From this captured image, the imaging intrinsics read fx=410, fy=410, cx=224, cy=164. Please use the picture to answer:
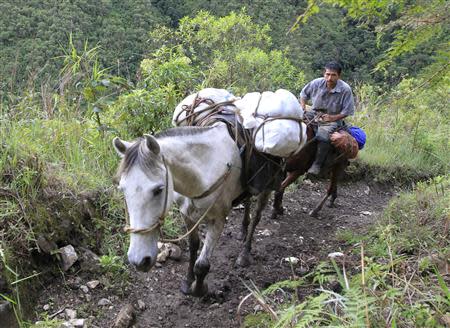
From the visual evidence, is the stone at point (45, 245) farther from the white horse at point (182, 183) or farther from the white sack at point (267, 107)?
the white sack at point (267, 107)

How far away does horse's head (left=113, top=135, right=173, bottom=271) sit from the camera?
8.01 feet

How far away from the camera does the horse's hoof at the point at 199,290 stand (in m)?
3.38

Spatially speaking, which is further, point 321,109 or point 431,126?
Result: point 431,126

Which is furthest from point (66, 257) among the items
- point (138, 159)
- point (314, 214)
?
point (314, 214)

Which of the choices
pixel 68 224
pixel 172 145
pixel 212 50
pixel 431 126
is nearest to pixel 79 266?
pixel 68 224

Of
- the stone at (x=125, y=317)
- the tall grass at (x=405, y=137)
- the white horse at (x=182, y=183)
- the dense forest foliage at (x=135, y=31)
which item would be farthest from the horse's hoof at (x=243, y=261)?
the dense forest foliage at (x=135, y=31)

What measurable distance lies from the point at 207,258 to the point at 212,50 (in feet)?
23.1

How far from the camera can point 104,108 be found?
450 cm

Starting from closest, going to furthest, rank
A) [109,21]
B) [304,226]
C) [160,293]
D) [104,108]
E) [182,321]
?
1. [182,321]
2. [160,293]
3. [104,108]
4. [304,226]
5. [109,21]

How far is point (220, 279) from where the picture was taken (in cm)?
381

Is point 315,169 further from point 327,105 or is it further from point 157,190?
point 157,190

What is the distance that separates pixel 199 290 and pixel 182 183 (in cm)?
100

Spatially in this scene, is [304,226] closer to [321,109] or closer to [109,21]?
[321,109]

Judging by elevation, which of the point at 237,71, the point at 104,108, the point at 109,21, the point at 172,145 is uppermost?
the point at 172,145
